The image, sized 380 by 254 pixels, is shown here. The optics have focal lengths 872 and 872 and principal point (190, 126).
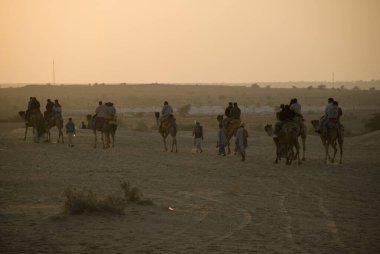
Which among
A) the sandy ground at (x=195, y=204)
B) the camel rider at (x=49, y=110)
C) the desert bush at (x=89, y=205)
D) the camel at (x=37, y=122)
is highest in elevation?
the camel rider at (x=49, y=110)

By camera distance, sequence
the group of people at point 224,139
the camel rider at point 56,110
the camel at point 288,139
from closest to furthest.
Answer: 1. the camel at point 288,139
2. the group of people at point 224,139
3. the camel rider at point 56,110

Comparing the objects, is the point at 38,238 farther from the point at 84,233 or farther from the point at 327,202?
the point at 327,202

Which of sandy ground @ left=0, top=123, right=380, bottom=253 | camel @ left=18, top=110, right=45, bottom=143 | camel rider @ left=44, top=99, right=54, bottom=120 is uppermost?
camel rider @ left=44, top=99, right=54, bottom=120

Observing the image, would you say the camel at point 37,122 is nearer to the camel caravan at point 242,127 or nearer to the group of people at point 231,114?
the camel caravan at point 242,127

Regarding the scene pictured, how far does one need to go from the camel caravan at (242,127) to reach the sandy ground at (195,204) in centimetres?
64

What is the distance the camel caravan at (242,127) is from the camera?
2589 centimetres

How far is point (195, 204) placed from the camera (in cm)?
1706

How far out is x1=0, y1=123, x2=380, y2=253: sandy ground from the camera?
12.8 m

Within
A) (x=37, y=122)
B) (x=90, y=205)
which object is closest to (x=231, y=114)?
(x=37, y=122)

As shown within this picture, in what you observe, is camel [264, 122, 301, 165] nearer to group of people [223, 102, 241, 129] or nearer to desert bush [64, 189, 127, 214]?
group of people [223, 102, 241, 129]

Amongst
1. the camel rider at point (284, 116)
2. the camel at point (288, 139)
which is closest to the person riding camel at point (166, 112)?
the camel at point (288, 139)

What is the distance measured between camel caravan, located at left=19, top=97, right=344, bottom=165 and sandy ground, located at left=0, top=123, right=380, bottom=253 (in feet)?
2.10

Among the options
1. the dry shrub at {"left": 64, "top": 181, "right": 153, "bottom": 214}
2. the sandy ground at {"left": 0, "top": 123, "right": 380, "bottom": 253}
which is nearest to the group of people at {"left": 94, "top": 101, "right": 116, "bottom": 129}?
the sandy ground at {"left": 0, "top": 123, "right": 380, "bottom": 253}

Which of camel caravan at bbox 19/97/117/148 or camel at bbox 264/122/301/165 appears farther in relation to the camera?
camel caravan at bbox 19/97/117/148
